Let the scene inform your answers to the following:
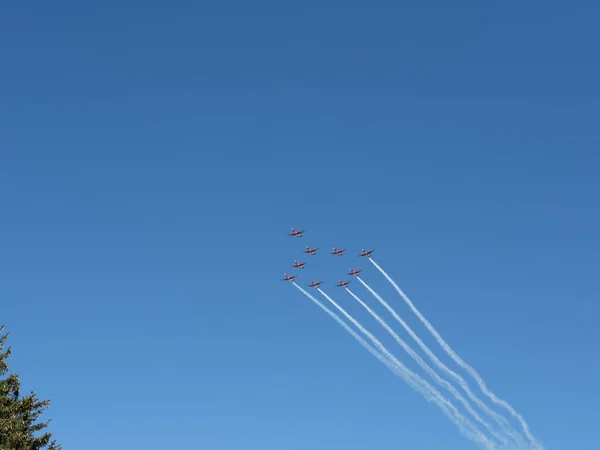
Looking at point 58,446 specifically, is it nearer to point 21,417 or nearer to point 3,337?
point 21,417

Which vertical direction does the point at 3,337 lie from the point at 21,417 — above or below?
above

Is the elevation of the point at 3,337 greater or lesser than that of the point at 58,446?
greater

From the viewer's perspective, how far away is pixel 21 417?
3541 inches

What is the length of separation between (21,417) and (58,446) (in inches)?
278

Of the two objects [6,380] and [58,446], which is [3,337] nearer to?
[6,380]

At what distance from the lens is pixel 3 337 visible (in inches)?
3688

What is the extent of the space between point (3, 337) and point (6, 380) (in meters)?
5.59

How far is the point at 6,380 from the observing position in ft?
307

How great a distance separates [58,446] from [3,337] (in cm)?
1594

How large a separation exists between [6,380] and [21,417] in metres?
6.22

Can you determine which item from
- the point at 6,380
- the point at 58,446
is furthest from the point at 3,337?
the point at 58,446

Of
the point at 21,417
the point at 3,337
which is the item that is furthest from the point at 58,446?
the point at 3,337

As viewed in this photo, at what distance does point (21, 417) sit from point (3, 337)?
1083cm
